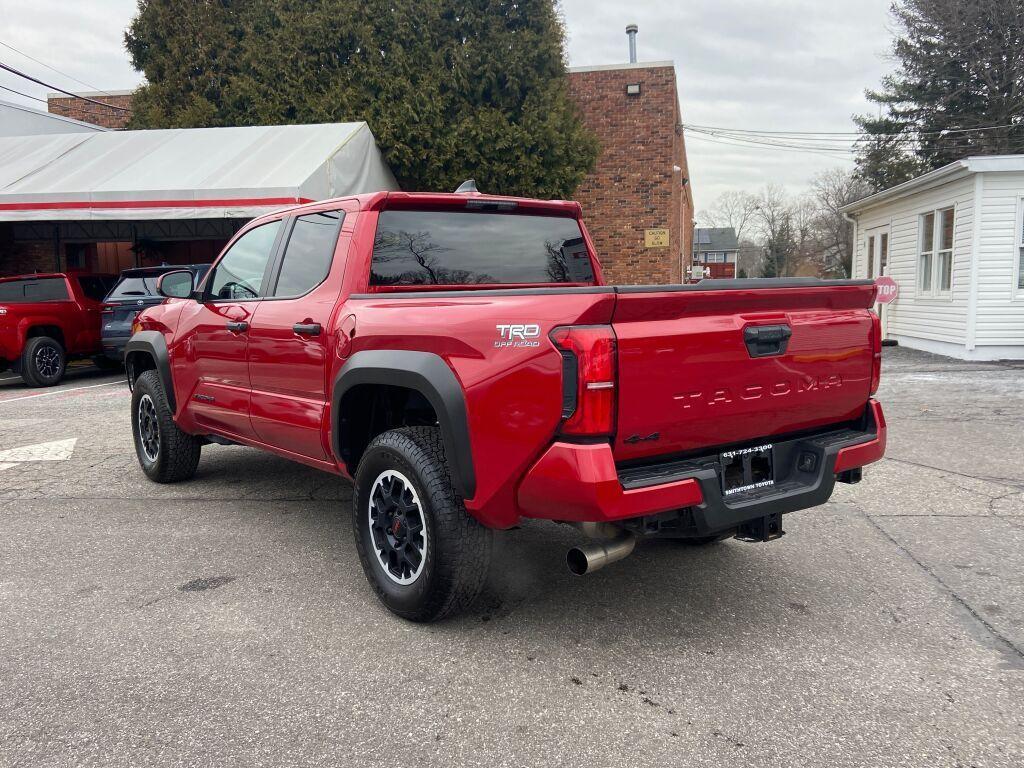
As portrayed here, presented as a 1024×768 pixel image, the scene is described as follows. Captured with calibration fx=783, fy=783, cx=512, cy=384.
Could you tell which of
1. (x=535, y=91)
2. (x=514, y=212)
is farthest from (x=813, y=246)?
(x=514, y=212)

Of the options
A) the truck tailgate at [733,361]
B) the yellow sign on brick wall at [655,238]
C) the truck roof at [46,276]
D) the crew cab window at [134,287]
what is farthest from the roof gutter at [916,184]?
the truck roof at [46,276]

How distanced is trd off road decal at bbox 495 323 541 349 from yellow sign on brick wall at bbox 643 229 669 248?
1746 cm

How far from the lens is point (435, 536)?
314cm

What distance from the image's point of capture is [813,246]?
65.8m

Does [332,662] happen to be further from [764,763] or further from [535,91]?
[535,91]

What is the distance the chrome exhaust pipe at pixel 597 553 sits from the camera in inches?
115

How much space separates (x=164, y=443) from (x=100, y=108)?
2294 cm

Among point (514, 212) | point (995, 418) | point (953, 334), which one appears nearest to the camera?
point (514, 212)

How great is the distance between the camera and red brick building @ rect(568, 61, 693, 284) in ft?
63.6

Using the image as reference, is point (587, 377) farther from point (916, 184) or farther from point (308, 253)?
point (916, 184)

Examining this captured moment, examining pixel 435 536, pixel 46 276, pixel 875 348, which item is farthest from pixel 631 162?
pixel 435 536

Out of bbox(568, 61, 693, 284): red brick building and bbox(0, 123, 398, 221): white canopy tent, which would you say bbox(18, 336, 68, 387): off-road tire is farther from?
bbox(568, 61, 693, 284): red brick building

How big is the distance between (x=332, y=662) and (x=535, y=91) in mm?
15858

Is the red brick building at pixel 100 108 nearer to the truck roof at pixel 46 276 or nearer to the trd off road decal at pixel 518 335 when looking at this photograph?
the truck roof at pixel 46 276
